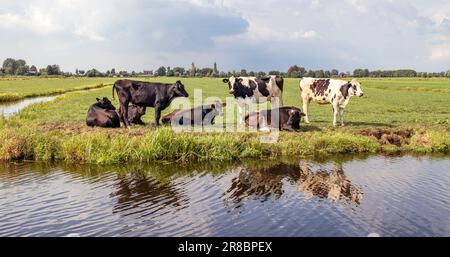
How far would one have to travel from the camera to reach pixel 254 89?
21.7m

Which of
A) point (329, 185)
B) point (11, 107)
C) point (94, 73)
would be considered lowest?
point (329, 185)

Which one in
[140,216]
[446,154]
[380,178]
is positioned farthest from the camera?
[446,154]

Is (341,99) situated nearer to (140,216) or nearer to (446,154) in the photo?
(446,154)

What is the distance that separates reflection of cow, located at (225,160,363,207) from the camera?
10.6 meters

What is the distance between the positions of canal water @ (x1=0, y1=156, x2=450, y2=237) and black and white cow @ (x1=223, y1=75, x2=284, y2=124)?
7.41 meters

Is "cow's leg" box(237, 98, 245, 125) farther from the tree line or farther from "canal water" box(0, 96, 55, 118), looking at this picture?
the tree line

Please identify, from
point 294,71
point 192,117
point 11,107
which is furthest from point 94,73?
point 192,117

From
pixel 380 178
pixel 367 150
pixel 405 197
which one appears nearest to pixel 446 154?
pixel 367 150

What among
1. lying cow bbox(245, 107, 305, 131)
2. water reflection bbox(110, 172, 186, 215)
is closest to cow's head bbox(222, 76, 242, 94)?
lying cow bbox(245, 107, 305, 131)

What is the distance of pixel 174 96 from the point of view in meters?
18.7

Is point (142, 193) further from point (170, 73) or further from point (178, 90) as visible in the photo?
point (170, 73)

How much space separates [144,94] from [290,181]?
29.2 ft
